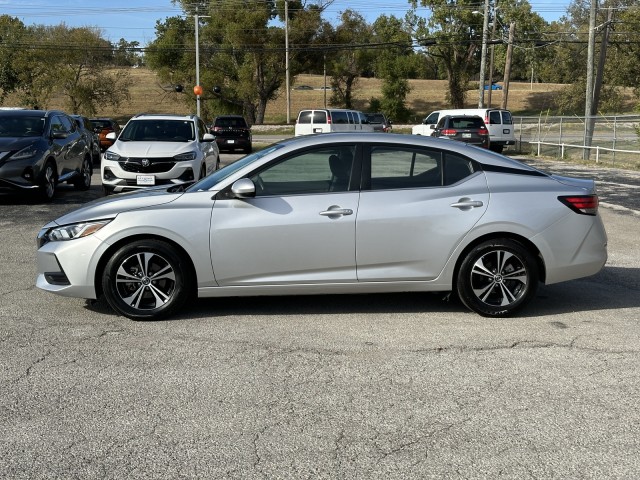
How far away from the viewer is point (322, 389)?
4992mm

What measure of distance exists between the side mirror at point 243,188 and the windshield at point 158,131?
922cm

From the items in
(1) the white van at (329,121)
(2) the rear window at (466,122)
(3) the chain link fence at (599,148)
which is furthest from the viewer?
(1) the white van at (329,121)

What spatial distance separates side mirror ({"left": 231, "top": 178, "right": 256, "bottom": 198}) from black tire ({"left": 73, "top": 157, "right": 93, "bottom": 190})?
11381 mm

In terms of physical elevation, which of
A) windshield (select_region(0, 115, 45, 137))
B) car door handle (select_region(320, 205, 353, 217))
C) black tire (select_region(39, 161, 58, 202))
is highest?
windshield (select_region(0, 115, 45, 137))

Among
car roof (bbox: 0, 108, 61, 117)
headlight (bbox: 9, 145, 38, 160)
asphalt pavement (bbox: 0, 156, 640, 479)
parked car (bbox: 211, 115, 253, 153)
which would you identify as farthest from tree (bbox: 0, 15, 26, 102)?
asphalt pavement (bbox: 0, 156, 640, 479)

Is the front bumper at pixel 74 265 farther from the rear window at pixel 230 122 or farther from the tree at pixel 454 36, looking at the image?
the tree at pixel 454 36

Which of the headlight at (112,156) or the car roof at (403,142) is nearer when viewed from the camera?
the car roof at (403,142)

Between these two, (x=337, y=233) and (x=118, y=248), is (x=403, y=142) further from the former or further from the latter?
(x=118, y=248)

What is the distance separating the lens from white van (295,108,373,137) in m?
35.5

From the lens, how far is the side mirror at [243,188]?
645cm

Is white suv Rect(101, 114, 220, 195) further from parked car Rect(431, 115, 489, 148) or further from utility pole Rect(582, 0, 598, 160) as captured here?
utility pole Rect(582, 0, 598, 160)

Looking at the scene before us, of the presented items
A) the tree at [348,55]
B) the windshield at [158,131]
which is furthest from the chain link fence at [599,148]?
the tree at [348,55]

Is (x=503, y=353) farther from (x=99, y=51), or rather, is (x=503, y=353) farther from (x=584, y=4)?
(x=584, y=4)

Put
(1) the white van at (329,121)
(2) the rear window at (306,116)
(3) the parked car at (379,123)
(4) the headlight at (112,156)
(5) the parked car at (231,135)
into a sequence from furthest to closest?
1. (3) the parked car at (379,123)
2. (2) the rear window at (306,116)
3. (1) the white van at (329,121)
4. (5) the parked car at (231,135)
5. (4) the headlight at (112,156)
